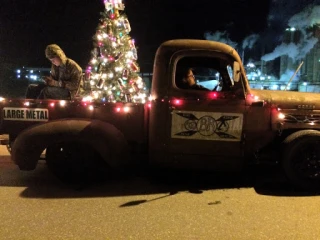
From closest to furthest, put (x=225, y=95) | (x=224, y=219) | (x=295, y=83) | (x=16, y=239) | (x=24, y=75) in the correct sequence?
(x=16, y=239)
(x=224, y=219)
(x=225, y=95)
(x=295, y=83)
(x=24, y=75)

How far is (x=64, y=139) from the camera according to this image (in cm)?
486

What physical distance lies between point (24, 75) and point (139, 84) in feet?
62.8

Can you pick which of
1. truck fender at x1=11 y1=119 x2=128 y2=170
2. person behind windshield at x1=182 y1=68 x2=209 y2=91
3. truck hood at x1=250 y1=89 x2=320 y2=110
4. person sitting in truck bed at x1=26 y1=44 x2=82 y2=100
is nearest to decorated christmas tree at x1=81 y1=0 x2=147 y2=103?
person sitting in truck bed at x1=26 y1=44 x2=82 y2=100

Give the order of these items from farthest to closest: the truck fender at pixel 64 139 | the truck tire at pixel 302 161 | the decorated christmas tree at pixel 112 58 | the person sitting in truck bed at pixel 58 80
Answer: the decorated christmas tree at pixel 112 58 → the person sitting in truck bed at pixel 58 80 → the truck tire at pixel 302 161 → the truck fender at pixel 64 139

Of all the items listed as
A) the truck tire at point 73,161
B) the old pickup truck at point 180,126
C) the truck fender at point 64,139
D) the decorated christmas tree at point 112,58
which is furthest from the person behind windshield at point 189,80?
the decorated christmas tree at point 112,58

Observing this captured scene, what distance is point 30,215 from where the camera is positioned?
4.18 m

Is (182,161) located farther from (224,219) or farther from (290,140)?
(290,140)

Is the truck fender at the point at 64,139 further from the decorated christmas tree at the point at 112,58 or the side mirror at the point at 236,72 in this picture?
the decorated christmas tree at the point at 112,58

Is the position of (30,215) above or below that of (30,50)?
below

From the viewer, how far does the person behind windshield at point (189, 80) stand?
509 centimetres

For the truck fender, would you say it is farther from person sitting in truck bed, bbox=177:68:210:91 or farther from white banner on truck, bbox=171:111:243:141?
person sitting in truck bed, bbox=177:68:210:91

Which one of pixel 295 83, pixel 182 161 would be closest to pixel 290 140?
pixel 182 161

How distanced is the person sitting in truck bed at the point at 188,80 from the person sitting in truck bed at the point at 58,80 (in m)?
1.90

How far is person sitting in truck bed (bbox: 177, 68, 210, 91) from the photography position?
509 centimetres
